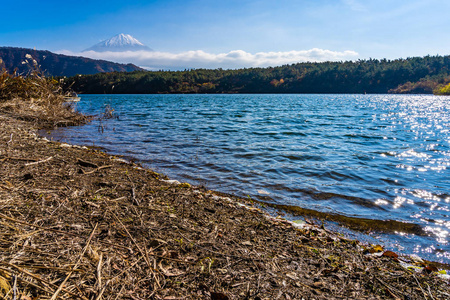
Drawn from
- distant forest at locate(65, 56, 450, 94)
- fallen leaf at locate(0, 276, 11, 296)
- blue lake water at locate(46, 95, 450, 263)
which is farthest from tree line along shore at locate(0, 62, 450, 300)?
distant forest at locate(65, 56, 450, 94)

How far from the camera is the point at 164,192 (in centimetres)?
500

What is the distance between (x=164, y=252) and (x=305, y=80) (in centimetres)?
15160

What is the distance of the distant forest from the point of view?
124m

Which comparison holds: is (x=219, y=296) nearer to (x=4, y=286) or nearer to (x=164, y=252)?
(x=164, y=252)

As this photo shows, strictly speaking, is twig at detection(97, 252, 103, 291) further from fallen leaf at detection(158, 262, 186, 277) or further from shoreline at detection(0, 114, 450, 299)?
fallen leaf at detection(158, 262, 186, 277)

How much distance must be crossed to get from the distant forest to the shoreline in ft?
413

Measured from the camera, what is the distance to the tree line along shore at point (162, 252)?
6.97 ft

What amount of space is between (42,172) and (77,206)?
1.79 metres

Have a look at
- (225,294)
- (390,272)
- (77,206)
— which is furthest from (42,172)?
(390,272)

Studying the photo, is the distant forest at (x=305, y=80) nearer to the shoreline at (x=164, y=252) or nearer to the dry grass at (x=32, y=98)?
the dry grass at (x=32, y=98)

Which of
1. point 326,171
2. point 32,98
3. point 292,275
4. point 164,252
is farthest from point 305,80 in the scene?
point 164,252

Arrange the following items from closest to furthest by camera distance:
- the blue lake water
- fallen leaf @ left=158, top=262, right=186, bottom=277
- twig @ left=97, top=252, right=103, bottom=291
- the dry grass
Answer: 1. twig @ left=97, top=252, right=103, bottom=291
2. fallen leaf @ left=158, top=262, right=186, bottom=277
3. the blue lake water
4. the dry grass

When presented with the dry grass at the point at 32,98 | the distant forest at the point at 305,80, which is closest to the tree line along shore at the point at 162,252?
the dry grass at the point at 32,98

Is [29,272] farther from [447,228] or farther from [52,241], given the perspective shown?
[447,228]
